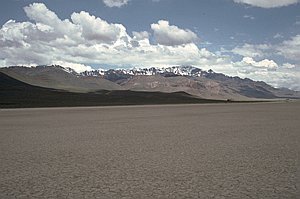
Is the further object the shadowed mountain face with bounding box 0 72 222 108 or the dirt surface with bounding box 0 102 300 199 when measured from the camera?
→ the shadowed mountain face with bounding box 0 72 222 108

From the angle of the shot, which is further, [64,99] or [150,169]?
[64,99]

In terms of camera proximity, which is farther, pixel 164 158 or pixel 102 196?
pixel 164 158

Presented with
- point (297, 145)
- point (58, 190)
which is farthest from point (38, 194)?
point (297, 145)

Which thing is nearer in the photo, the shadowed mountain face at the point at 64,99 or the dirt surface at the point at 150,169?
the dirt surface at the point at 150,169

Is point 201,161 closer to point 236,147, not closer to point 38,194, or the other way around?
point 236,147

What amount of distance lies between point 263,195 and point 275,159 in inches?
189

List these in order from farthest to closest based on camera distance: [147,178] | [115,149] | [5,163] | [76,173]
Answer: [115,149] < [5,163] < [76,173] < [147,178]

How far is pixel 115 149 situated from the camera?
581 inches

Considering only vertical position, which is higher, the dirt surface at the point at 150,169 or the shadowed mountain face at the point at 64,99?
the shadowed mountain face at the point at 64,99

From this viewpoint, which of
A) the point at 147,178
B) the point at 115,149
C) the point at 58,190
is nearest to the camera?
the point at 58,190

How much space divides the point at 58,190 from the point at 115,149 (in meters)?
6.73

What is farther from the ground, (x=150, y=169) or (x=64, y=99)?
(x=64, y=99)

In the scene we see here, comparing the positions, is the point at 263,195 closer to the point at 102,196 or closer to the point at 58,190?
the point at 102,196

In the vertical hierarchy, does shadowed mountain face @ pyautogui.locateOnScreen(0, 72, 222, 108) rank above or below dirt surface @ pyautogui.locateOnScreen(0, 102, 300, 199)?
above
